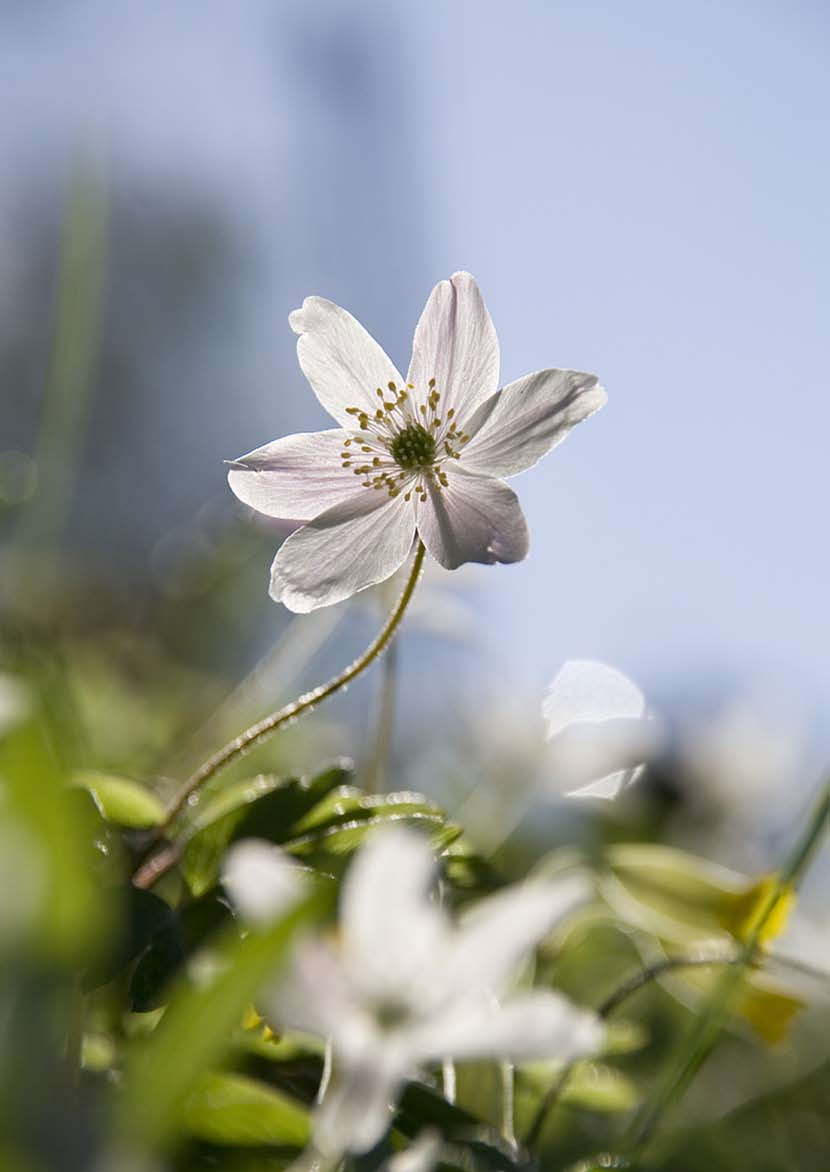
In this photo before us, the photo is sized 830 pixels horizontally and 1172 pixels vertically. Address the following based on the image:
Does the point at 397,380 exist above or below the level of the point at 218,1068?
above

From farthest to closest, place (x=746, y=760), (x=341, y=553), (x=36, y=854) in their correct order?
(x=746, y=760), (x=341, y=553), (x=36, y=854)

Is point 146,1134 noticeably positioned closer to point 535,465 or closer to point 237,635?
point 535,465

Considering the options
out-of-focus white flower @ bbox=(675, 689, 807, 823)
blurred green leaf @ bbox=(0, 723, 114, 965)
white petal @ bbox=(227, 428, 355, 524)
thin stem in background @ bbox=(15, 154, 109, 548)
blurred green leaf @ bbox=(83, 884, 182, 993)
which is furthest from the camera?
out-of-focus white flower @ bbox=(675, 689, 807, 823)

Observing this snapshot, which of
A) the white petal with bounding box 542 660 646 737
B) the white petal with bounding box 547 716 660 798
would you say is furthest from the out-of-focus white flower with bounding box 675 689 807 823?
the white petal with bounding box 542 660 646 737

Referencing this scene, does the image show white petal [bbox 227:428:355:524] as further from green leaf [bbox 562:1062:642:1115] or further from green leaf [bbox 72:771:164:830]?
green leaf [bbox 562:1062:642:1115]

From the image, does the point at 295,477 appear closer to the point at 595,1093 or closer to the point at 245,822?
the point at 245,822

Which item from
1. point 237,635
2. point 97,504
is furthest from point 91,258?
point 97,504

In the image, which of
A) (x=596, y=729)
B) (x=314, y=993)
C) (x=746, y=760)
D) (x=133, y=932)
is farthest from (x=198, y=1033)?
(x=746, y=760)

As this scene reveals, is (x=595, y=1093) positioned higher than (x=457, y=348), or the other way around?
(x=457, y=348)
